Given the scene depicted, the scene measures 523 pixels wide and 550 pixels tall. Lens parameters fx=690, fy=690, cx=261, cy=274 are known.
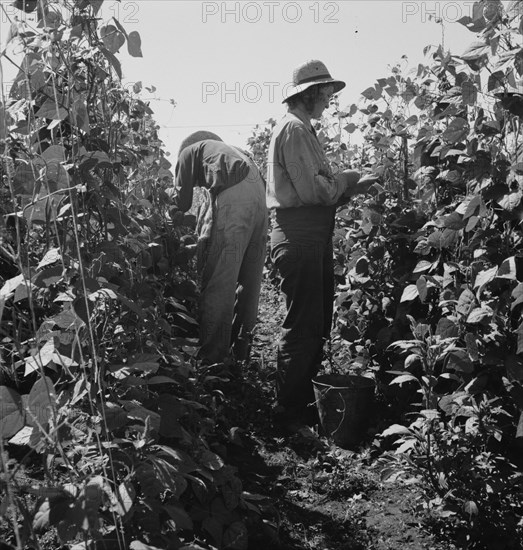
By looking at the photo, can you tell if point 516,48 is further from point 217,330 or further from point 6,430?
point 217,330

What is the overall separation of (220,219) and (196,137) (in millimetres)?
614

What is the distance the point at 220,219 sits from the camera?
4395 millimetres

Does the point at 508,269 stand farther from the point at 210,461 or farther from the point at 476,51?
the point at 210,461

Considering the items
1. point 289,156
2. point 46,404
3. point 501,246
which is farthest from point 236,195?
point 46,404

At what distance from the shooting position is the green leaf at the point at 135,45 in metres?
2.14

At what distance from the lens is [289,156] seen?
3639mm

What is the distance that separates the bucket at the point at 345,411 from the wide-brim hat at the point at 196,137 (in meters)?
1.89

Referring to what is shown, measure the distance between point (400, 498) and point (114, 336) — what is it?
146 centimetres

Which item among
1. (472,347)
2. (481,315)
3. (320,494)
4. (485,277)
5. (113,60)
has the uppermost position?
(113,60)

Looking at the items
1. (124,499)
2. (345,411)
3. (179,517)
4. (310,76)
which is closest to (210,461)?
(179,517)

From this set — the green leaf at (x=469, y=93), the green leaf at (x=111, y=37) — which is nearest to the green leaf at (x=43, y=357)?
the green leaf at (x=111, y=37)

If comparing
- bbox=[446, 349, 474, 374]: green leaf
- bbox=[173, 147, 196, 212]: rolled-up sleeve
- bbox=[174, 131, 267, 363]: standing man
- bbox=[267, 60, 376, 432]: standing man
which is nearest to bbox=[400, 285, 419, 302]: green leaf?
bbox=[446, 349, 474, 374]: green leaf

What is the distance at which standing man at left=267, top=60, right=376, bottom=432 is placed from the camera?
12.0 feet

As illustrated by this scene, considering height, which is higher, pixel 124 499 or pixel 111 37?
pixel 111 37
